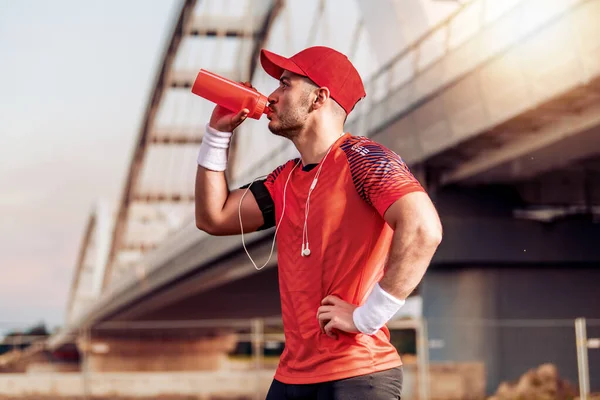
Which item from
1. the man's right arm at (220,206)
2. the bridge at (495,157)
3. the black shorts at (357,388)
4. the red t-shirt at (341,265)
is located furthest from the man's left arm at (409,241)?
the bridge at (495,157)

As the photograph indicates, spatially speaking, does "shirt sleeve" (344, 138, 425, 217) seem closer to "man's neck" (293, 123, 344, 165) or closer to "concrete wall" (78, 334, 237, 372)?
"man's neck" (293, 123, 344, 165)

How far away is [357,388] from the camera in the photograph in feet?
9.36

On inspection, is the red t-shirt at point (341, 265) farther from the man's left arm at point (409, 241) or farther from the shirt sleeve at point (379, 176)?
the man's left arm at point (409, 241)

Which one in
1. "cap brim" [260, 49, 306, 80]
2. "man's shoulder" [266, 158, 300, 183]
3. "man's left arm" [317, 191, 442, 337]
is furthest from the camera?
"man's shoulder" [266, 158, 300, 183]

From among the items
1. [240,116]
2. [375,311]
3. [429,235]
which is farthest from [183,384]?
[429,235]

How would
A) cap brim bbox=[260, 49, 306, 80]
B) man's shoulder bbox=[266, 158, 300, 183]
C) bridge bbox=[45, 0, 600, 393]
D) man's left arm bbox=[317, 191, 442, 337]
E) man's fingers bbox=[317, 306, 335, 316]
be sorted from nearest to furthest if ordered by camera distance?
man's left arm bbox=[317, 191, 442, 337] < man's fingers bbox=[317, 306, 335, 316] < cap brim bbox=[260, 49, 306, 80] < man's shoulder bbox=[266, 158, 300, 183] < bridge bbox=[45, 0, 600, 393]

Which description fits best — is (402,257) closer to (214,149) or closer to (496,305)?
(214,149)

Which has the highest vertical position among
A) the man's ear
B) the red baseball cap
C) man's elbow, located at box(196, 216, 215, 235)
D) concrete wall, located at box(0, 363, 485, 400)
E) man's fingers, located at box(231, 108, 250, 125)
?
the red baseball cap

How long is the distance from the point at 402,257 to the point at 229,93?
776 millimetres

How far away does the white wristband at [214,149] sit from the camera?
324 cm

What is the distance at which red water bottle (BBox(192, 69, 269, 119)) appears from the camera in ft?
10.2

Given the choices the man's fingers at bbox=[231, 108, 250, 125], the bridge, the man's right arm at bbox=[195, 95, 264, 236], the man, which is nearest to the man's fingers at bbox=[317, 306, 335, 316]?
the man

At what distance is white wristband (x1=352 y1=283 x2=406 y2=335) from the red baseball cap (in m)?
Result: 0.63

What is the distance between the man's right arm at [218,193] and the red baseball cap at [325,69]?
0.25m
